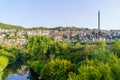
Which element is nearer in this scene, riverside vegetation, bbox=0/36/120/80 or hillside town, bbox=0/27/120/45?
riverside vegetation, bbox=0/36/120/80

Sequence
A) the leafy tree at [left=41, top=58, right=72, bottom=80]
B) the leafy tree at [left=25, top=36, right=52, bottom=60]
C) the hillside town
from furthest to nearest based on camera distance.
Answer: the hillside town → the leafy tree at [left=25, top=36, right=52, bottom=60] → the leafy tree at [left=41, top=58, right=72, bottom=80]

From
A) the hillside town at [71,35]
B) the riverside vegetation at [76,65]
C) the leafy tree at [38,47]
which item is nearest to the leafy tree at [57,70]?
the riverside vegetation at [76,65]

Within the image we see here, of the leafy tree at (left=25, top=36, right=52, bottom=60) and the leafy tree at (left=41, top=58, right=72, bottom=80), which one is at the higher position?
the leafy tree at (left=41, top=58, right=72, bottom=80)

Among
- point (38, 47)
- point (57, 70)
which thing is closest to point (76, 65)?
point (57, 70)

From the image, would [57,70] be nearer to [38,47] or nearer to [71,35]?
[38,47]

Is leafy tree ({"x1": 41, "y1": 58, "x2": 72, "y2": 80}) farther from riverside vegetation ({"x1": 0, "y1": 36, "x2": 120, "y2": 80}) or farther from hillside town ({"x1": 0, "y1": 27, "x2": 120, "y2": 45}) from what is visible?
hillside town ({"x1": 0, "y1": 27, "x2": 120, "y2": 45})

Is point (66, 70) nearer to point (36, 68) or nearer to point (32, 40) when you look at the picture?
point (36, 68)

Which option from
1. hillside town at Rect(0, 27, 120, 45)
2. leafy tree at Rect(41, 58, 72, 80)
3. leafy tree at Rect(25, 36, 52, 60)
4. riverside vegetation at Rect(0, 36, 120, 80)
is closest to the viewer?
riverside vegetation at Rect(0, 36, 120, 80)

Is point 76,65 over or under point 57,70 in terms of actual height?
over

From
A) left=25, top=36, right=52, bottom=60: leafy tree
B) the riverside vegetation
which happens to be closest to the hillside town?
left=25, top=36, right=52, bottom=60: leafy tree

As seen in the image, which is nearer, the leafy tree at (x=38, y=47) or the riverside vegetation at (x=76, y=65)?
the riverside vegetation at (x=76, y=65)

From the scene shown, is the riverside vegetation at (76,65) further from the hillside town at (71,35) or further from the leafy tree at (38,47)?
the hillside town at (71,35)
